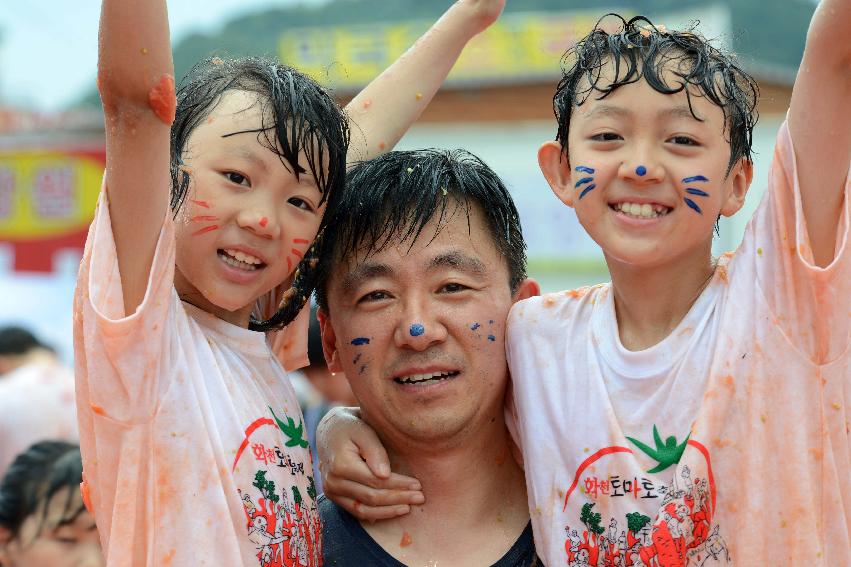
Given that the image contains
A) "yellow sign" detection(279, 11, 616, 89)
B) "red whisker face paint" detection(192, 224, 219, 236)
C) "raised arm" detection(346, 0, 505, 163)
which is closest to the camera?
"red whisker face paint" detection(192, 224, 219, 236)

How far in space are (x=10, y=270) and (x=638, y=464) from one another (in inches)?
435

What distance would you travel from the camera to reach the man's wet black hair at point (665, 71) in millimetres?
2678

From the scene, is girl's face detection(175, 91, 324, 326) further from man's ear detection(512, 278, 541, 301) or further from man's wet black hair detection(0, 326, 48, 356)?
man's wet black hair detection(0, 326, 48, 356)

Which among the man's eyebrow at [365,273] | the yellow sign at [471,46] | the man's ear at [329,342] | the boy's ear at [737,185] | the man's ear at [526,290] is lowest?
the man's ear at [329,342]

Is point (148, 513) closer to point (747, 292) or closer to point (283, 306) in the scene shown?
point (283, 306)

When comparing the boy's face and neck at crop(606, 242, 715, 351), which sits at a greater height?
the boy's face

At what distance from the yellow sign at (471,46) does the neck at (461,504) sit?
38.1 ft

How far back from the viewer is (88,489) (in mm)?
2479

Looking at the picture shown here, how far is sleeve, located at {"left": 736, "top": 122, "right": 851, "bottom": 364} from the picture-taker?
2414mm

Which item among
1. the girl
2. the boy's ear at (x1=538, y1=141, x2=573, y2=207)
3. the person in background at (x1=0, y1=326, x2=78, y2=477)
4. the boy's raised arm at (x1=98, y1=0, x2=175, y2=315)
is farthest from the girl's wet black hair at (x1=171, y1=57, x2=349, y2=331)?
the person in background at (x1=0, y1=326, x2=78, y2=477)

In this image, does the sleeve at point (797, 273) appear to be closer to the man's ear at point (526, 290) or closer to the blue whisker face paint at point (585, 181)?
the blue whisker face paint at point (585, 181)

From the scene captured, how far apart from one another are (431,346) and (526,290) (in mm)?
432

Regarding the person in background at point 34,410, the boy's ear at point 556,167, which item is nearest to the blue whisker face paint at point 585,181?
the boy's ear at point 556,167

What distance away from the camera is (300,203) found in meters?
2.69
